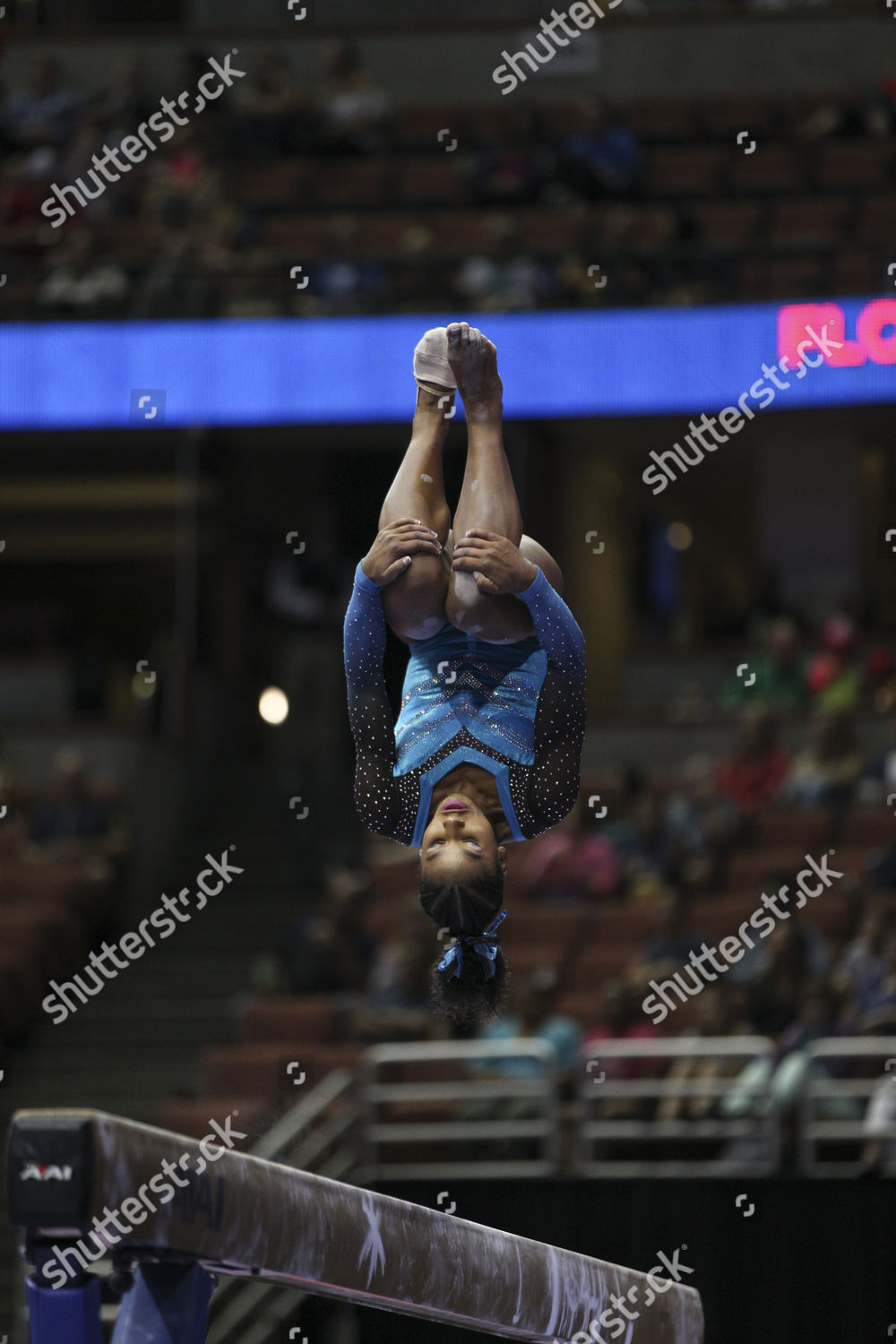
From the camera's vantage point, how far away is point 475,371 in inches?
178

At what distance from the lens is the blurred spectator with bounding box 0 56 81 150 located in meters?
13.9

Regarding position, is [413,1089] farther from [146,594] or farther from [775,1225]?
[146,594]

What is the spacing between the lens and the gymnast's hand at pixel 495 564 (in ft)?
13.9

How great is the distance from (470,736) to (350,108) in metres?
10.2

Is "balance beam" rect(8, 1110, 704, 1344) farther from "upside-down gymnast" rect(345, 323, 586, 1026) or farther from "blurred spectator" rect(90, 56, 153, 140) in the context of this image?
"blurred spectator" rect(90, 56, 153, 140)

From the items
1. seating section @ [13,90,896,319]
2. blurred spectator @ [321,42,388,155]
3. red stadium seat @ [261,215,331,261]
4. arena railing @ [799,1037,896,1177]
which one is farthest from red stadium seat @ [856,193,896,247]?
arena railing @ [799,1037,896,1177]

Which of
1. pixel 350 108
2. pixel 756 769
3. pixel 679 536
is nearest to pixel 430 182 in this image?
pixel 350 108

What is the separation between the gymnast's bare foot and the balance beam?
1.86 m

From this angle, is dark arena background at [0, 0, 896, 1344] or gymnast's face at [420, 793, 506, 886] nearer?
gymnast's face at [420, 793, 506, 886]

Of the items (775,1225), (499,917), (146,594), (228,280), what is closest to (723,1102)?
(775,1225)

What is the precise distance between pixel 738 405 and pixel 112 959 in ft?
15.6

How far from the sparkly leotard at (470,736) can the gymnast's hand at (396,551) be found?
43 mm

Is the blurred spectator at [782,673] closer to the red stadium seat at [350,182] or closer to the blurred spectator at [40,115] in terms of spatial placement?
the red stadium seat at [350,182]

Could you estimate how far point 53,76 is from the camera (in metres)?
14.6
